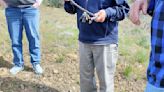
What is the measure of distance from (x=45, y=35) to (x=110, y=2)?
9.64 feet

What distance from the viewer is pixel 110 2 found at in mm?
3613

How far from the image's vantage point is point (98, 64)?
12.4 feet

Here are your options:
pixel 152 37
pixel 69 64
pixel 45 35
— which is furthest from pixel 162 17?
pixel 45 35

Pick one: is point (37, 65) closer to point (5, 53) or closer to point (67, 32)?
point (5, 53)

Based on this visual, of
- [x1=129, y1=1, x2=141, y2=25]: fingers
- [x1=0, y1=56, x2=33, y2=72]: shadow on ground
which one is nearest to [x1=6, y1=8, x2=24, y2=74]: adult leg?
[x1=0, y1=56, x2=33, y2=72]: shadow on ground

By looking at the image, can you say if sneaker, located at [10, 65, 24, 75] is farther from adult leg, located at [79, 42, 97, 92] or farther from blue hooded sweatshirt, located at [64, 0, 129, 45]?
blue hooded sweatshirt, located at [64, 0, 129, 45]

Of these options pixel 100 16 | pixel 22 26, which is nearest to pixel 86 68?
pixel 100 16

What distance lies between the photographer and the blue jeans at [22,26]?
4.71 meters

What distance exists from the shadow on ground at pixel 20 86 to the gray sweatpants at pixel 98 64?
2.61 feet

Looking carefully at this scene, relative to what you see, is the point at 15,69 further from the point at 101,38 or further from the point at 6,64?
the point at 101,38

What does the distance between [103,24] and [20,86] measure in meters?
1.57

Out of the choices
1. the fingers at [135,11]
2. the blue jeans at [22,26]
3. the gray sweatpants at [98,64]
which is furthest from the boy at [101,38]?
the fingers at [135,11]

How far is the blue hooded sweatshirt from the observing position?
3568 millimetres

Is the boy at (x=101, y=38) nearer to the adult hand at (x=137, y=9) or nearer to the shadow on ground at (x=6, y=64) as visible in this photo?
the adult hand at (x=137, y=9)
